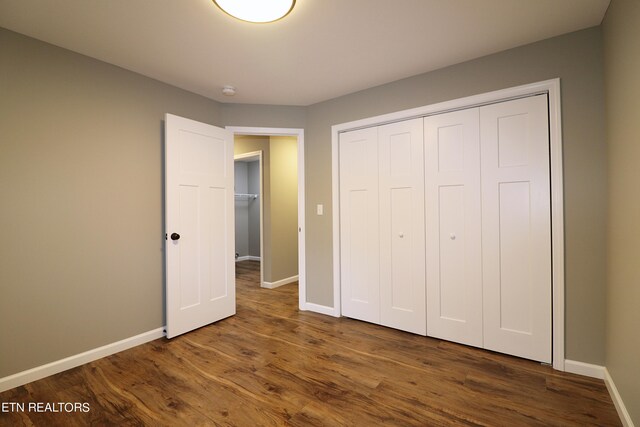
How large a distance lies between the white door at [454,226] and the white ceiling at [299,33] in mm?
606

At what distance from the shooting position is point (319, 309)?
11.5 ft

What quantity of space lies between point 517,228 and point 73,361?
11.4ft

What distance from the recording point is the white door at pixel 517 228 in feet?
7.35

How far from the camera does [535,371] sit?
2178mm

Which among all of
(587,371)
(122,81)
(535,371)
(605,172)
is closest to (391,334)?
(535,371)

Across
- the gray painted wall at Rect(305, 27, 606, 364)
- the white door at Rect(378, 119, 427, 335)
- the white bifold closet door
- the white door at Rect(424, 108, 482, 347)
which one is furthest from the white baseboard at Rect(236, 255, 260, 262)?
the gray painted wall at Rect(305, 27, 606, 364)

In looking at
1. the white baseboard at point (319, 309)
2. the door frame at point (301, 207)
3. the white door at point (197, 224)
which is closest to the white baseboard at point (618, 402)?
the white baseboard at point (319, 309)

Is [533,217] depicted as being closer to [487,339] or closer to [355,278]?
[487,339]

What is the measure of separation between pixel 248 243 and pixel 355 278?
473cm

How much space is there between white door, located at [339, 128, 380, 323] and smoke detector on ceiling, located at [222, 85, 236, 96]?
3.92 feet

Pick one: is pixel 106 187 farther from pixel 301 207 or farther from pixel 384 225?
pixel 384 225

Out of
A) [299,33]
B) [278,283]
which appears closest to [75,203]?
[299,33]

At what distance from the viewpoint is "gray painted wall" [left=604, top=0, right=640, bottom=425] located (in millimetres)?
1479

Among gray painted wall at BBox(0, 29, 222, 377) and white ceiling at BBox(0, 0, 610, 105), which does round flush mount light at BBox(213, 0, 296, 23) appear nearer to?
white ceiling at BBox(0, 0, 610, 105)
